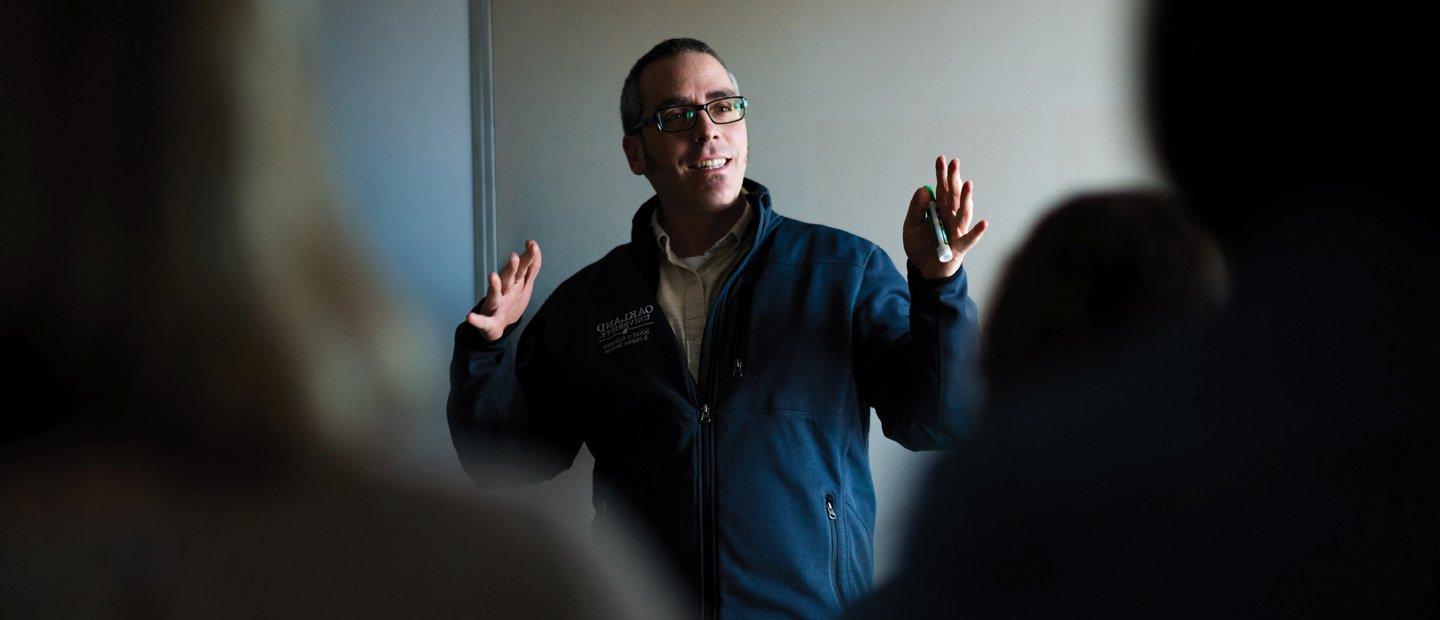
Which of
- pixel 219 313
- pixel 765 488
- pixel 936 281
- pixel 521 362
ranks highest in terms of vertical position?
pixel 219 313

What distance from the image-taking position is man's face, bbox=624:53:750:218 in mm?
1459

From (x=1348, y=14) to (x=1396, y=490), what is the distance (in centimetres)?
12

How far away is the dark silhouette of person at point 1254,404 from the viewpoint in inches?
10.4

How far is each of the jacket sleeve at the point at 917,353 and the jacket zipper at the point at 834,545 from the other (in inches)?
4.4

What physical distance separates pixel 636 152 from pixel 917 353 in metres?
0.52

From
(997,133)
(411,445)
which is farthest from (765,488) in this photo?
(411,445)

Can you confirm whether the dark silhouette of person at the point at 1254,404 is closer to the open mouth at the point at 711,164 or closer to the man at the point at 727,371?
the man at the point at 727,371

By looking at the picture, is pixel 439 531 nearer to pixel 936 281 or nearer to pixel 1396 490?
pixel 1396 490

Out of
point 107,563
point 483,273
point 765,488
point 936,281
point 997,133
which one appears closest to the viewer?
point 107,563

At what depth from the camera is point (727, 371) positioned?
137 centimetres

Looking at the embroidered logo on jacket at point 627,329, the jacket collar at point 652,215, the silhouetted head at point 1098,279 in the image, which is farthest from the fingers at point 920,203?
the silhouetted head at point 1098,279

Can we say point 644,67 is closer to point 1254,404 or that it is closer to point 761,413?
point 761,413

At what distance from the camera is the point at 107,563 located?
0.76ft

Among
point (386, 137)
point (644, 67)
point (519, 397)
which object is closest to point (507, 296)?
point (519, 397)
